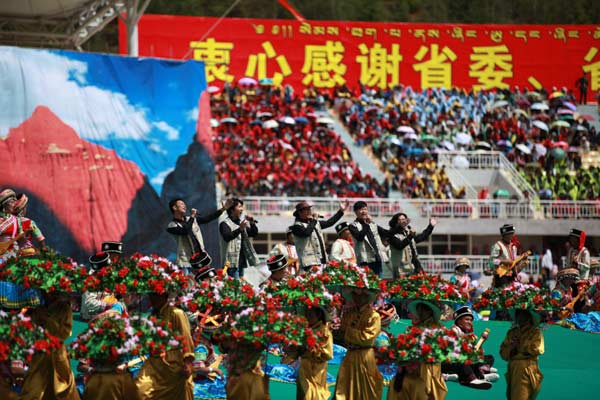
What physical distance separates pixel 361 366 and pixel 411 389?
52cm

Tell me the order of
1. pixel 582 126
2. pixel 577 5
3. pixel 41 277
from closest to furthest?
pixel 41 277 → pixel 582 126 → pixel 577 5

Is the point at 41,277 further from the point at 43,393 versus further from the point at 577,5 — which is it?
the point at 577,5

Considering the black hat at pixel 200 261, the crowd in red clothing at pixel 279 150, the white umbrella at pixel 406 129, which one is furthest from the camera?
the white umbrella at pixel 406 129

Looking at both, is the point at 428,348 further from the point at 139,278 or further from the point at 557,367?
the point at 557,367

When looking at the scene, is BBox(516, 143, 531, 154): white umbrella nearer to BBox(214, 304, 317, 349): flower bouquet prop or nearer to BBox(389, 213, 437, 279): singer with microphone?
BBox(389, 213, 437, 279): singer with microphone

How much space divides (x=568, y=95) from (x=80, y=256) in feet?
75.5

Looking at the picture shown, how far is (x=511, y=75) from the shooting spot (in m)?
38.4

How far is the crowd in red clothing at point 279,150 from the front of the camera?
28.5m

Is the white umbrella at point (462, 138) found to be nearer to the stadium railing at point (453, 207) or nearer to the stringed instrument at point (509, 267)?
the stadium railing at point (453, 207)

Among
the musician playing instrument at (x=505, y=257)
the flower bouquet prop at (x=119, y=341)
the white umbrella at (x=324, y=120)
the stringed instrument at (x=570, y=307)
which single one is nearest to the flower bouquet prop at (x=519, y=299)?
the flower bouquet prop at (x=119, y=341)

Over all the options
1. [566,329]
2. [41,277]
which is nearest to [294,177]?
[566,329]

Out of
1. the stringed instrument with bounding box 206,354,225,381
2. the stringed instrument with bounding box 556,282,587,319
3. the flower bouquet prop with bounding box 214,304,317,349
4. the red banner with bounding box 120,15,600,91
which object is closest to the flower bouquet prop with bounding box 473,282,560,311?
the flower bouquet prop with bounding box 214,304,317,349

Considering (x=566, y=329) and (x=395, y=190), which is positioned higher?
(x=395, y=190)

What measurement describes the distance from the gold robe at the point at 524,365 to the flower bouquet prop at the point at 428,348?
1.12 metres
